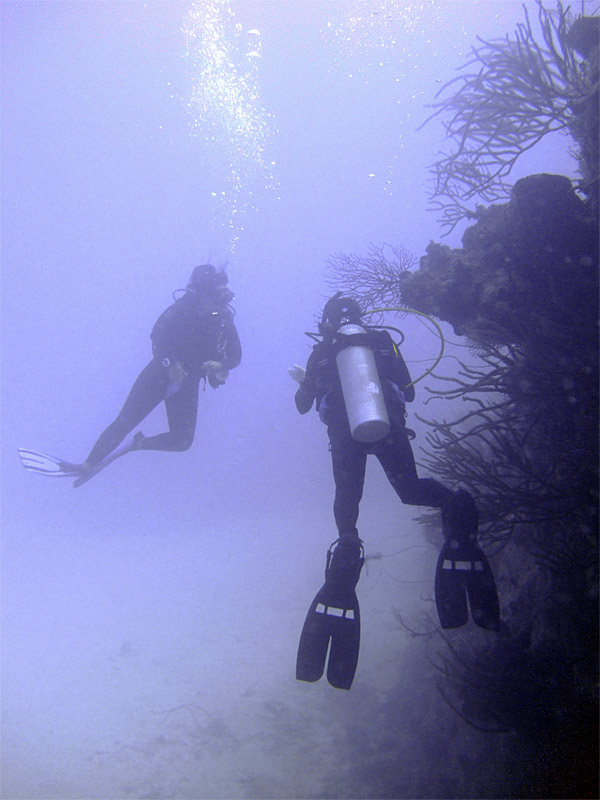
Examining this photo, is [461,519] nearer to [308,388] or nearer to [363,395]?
[363,395]

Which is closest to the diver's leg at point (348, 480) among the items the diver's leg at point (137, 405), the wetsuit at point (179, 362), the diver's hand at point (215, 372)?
the diver's hand at point (215, 372)

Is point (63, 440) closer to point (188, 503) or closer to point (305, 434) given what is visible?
point (188, 503)

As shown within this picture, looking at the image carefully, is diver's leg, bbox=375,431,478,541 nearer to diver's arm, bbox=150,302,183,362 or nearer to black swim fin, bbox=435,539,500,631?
black swim fin, bbox=435,539,500,631

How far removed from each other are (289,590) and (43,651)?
5726 millimetres

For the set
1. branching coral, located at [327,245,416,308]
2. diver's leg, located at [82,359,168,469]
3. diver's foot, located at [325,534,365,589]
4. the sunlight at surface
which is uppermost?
the sunlight at surface

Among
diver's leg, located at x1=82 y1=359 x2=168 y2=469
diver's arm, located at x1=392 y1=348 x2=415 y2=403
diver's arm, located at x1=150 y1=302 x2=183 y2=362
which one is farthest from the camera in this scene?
diver's leg, located at x1=82 y1=359 x2=168 y2=469

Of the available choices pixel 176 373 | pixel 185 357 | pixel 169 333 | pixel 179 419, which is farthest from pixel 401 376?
pixel 179 419

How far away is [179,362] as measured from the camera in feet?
19.3

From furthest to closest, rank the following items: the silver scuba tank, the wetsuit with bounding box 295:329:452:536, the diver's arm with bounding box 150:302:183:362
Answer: the diver's arm with bounding box 150:302:183:362 < the wetsuit with bounding box 295:329:452:536 < the silver scuba tank

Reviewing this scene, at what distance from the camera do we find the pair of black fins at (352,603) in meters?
2.84

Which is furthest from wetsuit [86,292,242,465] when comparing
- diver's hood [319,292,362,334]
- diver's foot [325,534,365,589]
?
diver's foot [325,534,365,589]

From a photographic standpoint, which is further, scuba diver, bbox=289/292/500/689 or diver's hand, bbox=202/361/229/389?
diver's hand, bbox=202/361/229/389

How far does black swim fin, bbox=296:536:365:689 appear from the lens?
9.64ft

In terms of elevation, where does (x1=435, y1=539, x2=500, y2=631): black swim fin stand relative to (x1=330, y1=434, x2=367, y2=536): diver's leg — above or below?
below
